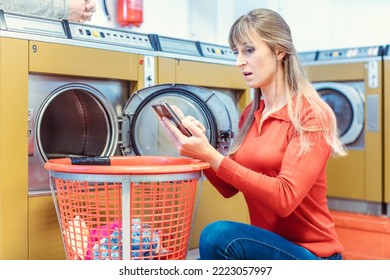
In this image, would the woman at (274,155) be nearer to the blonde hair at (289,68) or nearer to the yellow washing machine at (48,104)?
the blonde hair at (289,68)

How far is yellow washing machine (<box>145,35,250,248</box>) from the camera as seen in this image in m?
2.33

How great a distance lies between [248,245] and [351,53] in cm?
260

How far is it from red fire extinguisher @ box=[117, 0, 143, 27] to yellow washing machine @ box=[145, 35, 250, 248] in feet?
3.01

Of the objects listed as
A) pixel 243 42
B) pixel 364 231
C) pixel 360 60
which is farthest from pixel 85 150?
pixel 360 60

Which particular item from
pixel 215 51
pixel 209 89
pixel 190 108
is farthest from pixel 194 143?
pixel 215 51

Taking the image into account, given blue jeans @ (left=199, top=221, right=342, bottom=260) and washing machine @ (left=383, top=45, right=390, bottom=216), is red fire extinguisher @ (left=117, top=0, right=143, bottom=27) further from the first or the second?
blue jeans @ (left=199, top=221, right=342, bottom=260)

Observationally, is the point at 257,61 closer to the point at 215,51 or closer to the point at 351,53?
the point at 215,51

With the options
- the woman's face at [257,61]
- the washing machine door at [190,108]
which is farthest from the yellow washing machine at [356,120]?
the woman's face at [257,61]

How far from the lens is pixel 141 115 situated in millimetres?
2377

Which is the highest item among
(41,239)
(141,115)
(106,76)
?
(106,76)

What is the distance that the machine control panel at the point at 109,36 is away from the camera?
2335 millimetres

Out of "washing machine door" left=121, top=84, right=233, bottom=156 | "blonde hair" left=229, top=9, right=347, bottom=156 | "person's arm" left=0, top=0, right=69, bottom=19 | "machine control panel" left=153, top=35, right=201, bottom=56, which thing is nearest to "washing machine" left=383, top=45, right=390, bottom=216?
"machine control panel" left=153, top=35, right=201, bottom=56
